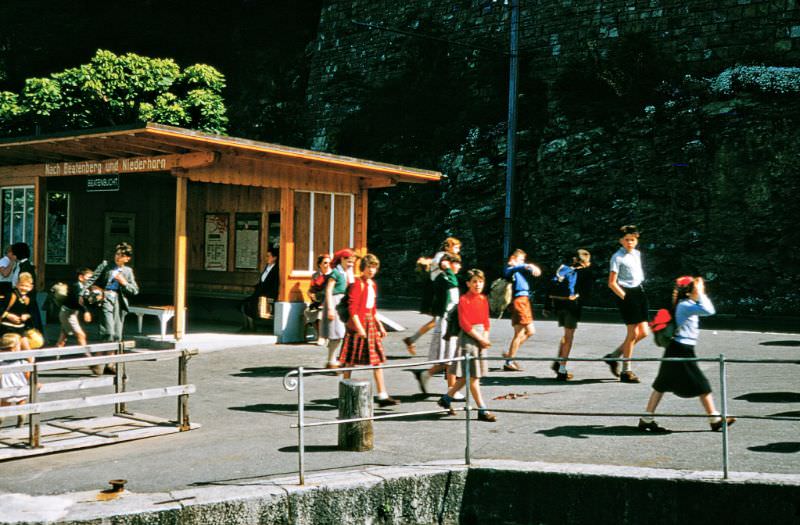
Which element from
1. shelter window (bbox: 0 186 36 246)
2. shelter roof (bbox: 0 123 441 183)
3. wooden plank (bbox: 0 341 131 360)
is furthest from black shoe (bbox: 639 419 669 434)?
shelter window (bbox: 0 186 36 246)

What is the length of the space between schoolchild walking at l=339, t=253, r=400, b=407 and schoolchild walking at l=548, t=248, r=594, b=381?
9.38ft

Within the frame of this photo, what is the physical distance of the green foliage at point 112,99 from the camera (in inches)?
1227

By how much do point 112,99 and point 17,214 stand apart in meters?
16.6

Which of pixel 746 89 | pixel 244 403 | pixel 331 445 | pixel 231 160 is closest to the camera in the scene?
pixel 331 445

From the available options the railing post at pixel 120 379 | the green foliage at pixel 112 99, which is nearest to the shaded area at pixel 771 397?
the railing post at pixel 120 379

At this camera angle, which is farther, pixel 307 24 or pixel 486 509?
pixel 307 24

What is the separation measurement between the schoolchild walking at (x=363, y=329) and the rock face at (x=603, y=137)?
14.7 m

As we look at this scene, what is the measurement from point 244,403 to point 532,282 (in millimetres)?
16981

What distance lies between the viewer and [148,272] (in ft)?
60.1

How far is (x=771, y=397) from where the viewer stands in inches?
368

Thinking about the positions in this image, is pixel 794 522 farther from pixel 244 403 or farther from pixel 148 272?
pixel 148 272

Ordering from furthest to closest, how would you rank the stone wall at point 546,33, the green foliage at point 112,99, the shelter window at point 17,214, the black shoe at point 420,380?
the green foliage at point 112,99 → the stone wall at point 546,33 → the shelter window at point 17,214 → the black shoe at point 420,380

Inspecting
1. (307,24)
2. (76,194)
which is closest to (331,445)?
(76,194)

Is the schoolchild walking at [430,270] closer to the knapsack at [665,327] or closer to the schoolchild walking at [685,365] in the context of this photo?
the knapsack at [665,327]
